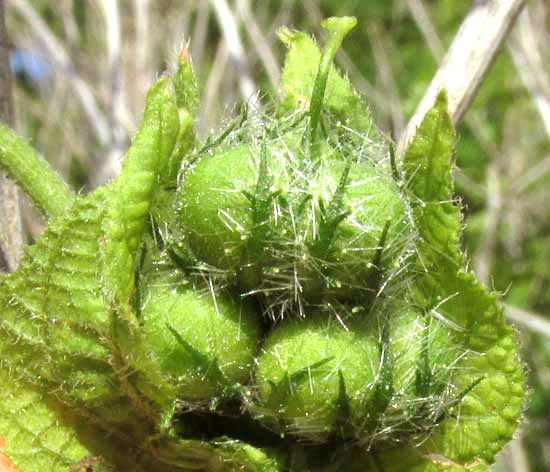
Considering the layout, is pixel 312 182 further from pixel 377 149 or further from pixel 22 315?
pixel 22 315

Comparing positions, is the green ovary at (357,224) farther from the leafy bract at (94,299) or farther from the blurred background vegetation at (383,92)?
the blurred background vegetation at (383,92)

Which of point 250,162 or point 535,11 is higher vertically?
point 535,11

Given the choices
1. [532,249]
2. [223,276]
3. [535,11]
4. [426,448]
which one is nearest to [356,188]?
[223,276]

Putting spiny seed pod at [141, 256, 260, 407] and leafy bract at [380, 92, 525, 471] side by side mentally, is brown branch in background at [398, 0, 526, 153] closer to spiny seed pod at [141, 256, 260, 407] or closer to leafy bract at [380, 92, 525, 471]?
leafy bract at [380, 92, 525, 471]

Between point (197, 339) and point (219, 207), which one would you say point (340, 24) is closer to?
point (219, 207)

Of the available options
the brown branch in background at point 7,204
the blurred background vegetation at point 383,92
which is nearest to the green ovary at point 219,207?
the brown branch in background at point 7,204

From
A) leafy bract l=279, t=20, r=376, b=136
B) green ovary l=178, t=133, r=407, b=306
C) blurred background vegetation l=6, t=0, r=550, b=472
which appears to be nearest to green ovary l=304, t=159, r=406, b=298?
green ovary l=178, t=133, r=407, b=306
